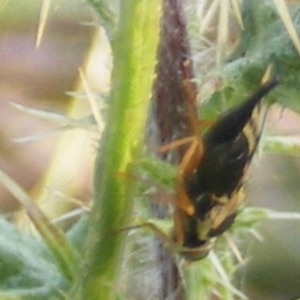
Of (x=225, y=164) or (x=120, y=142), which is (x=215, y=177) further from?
(x=120, y=142)

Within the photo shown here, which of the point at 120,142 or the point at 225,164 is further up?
the point at 120,142

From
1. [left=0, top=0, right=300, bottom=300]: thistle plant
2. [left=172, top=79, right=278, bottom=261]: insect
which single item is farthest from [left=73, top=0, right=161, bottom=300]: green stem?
[left=172, top=79, right=278, bottom=261]: insect

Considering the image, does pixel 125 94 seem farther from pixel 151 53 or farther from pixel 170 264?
pixel 170 264

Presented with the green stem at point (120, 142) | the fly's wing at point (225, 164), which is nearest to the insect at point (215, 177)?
the fly's wing at point (225, 164)

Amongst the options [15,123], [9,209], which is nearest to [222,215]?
[9,209]

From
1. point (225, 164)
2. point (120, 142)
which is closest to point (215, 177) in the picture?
point (225, 164)

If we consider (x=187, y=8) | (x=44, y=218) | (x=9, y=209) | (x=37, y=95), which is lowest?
(x=9, y=209)

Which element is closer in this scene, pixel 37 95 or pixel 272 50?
pixel 272 50

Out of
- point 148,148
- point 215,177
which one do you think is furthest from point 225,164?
point 148,148

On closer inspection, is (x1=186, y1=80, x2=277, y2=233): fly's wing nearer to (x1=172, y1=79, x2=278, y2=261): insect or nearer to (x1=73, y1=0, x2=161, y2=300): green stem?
(x1=172, y1=79, x2=278, y2=261): insect

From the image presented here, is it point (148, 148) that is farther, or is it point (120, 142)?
point (148, 148)
